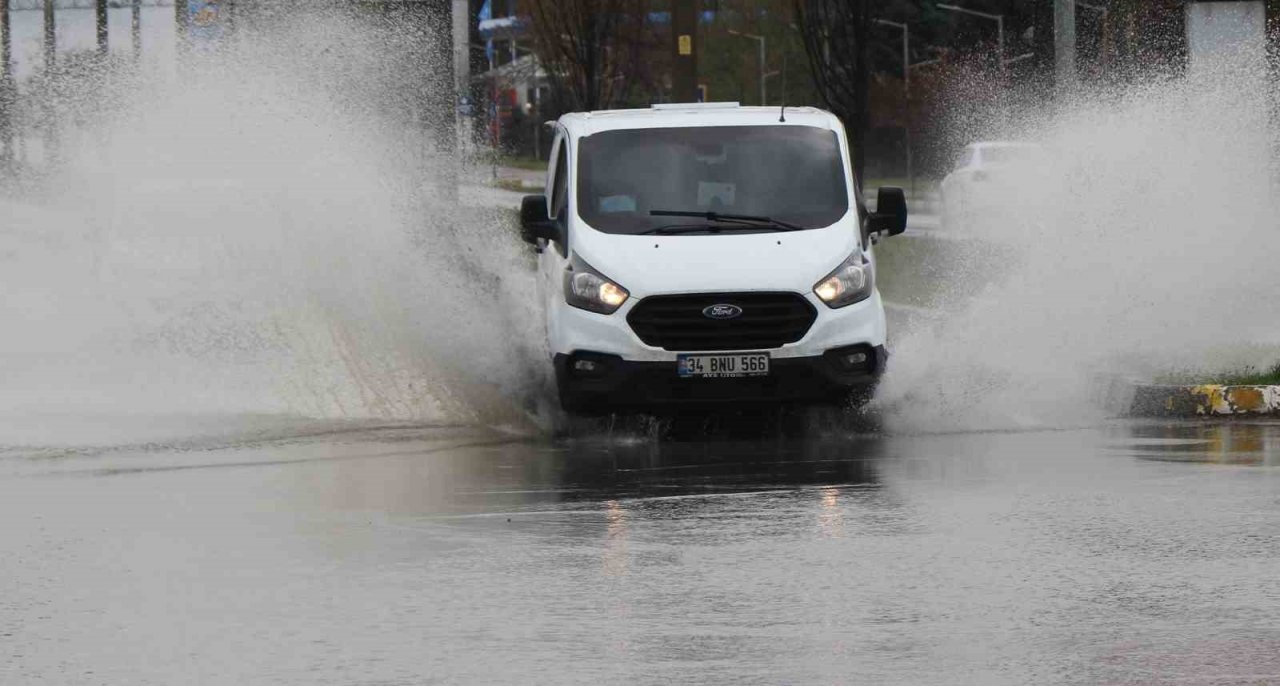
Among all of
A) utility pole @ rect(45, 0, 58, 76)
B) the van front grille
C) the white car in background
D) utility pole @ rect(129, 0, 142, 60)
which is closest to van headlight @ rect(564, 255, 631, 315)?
the van front grille

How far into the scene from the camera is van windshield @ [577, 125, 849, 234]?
13688 mm

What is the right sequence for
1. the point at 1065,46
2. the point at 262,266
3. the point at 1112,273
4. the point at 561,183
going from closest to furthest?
the point at 561,183, the point at 1112,273, the point at 262,266, the point at 1065,46

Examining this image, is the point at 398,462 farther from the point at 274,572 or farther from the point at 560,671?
the point at 560,671

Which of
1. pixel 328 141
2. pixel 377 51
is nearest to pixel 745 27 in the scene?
pixel 377 51

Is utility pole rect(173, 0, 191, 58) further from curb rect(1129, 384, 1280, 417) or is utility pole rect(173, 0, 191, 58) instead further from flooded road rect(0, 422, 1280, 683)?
curb rect(1129, 384, 1280, 417)

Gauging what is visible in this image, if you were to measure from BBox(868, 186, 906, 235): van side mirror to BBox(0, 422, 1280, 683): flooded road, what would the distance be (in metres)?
1.83

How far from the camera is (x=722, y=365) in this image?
12.8m

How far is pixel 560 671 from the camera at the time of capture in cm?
671

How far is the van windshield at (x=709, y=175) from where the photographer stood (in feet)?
44.9

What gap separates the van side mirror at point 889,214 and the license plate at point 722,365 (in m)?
1.63

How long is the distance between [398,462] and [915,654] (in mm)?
5706

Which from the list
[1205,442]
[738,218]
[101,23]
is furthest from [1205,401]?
[101,23]

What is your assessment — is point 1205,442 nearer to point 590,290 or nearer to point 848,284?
point 848,284

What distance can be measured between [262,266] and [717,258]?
16.9ft
